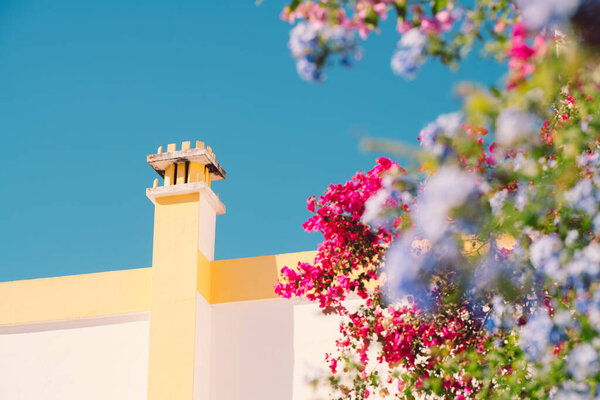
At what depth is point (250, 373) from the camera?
7066 mm

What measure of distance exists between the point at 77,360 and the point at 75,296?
693 millimetres

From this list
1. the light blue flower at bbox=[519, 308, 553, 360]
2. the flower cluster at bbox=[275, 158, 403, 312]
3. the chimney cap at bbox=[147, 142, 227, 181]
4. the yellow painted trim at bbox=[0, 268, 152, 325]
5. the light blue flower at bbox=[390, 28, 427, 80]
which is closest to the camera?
the light blue flower at bbox=[390, 28, 427, 80]

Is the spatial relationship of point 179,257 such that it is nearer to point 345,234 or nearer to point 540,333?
point 345,234

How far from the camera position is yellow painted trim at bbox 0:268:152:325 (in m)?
7.60

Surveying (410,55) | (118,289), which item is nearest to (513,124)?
(410,55)

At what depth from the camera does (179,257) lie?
7309 millimetres

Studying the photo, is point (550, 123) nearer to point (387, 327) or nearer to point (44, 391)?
point (387, 327)

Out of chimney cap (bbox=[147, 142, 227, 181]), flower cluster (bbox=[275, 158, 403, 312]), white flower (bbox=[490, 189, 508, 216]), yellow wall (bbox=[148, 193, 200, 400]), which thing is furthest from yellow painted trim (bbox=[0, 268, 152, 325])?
white flower (bbox=[490, 189, 508, 216])

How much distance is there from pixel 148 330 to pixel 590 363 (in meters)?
5.45

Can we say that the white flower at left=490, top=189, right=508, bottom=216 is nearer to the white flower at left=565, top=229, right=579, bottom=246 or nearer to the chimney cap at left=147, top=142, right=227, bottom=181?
the white flower at left=565, top=229, right=579, bottom=246

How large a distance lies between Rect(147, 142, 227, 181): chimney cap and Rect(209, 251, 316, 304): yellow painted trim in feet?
3.70

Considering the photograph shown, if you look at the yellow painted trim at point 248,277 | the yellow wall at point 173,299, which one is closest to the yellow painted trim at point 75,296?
the yellow wall at point 173,299

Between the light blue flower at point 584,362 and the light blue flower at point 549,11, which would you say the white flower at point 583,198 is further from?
the light blue flower at point 549,11

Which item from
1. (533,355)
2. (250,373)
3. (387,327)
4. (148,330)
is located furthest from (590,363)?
(148,330)
